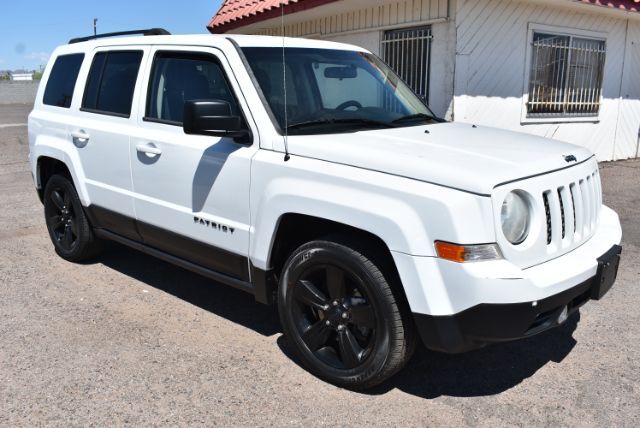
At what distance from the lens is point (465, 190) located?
2664 mm

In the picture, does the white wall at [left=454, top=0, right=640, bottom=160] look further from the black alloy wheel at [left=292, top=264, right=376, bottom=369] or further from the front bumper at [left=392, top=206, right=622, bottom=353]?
the front bumper at [left=392, top=206, right=622, bottom=353]

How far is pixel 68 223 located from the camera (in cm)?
537


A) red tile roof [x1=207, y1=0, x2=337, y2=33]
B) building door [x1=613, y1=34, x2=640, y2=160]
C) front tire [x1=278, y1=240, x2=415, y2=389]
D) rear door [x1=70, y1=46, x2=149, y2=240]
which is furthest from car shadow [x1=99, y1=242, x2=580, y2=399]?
building door [x1=613, y1=34, x2=640, y2=160]

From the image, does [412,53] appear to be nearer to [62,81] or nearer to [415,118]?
[415,118]

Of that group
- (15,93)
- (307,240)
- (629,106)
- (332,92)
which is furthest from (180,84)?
(15,93)

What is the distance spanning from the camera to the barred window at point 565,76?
998 centimetres

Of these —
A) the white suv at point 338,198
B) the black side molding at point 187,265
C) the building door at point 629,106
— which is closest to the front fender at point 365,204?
the white suv at point 338,198

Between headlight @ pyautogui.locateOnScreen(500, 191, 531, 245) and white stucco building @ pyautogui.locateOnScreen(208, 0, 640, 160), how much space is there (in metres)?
6.18

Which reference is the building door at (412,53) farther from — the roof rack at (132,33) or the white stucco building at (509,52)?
the roof rack at (132,33)

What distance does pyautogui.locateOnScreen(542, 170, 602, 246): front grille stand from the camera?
2.94 metres

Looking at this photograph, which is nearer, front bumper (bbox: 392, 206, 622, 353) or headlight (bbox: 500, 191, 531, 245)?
front bumper (bbox: 392, 206, 622, 353)

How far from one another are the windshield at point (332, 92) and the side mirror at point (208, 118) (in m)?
0.30

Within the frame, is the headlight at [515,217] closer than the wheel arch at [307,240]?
Yes

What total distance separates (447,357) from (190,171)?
6.65ft
